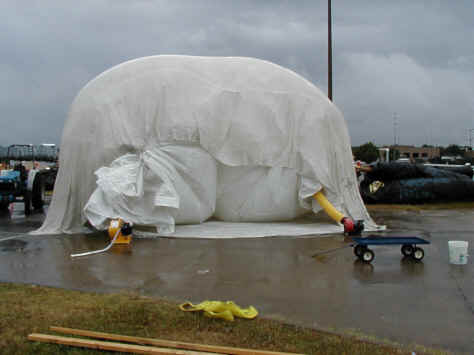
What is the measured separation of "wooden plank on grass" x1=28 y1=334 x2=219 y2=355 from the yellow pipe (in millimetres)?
6978

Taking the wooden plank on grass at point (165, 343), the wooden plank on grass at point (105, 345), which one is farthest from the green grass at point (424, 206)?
the wooden plank on grass at point (105, 345)

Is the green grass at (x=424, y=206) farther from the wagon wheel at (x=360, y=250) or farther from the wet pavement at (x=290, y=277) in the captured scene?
the wagon wheel at (x=360, y=250)

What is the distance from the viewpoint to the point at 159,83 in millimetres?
10609

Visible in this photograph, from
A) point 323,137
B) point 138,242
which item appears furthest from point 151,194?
point 323,137

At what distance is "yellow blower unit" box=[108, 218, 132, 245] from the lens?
28.6 feet

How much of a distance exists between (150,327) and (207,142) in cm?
Answer: 638

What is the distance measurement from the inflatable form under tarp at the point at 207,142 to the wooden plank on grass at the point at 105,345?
5.89 metres

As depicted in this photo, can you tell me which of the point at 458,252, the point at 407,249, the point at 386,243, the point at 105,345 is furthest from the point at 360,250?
the point at 105,345

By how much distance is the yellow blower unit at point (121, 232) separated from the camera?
873cm

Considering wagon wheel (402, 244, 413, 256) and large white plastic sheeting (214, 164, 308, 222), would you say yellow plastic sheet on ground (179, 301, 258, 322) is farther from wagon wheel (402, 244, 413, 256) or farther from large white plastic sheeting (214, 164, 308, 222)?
large white plastic sheeting (214, 164, 308, 222)

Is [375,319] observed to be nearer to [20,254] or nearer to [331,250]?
[331,250]

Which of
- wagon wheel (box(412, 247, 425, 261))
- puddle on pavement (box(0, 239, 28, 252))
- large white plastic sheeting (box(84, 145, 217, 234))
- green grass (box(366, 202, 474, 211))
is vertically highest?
large white plastic sheeting (box(84, 145, 217, 234))

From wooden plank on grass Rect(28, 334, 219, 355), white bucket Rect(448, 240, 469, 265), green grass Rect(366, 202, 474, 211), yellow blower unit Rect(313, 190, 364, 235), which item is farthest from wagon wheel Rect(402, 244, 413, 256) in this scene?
green grass Rect(366, 202, 474, 211)

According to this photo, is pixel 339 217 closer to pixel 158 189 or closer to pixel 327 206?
pixel 327 206
